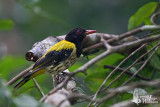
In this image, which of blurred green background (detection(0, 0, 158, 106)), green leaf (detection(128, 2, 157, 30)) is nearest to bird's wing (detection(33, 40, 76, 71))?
blurred green background (detection(0, 0, 158, 106))

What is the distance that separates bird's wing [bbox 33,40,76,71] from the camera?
354cm

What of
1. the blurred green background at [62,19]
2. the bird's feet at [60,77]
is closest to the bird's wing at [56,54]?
the bird's feet at [60,77]

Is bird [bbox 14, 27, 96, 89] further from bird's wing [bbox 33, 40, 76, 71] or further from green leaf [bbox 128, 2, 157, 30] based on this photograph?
green leaf [bbox 128, 2, 157, 30]

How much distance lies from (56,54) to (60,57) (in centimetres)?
7

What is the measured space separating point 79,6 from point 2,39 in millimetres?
2654

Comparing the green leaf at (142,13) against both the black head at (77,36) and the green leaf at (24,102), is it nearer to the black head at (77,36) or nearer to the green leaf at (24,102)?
the black head at (77,36)

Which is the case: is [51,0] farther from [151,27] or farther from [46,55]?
[151,27]

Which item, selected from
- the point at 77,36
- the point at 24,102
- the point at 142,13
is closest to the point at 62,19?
the point at 77,36

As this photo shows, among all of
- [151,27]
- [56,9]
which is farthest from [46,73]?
[56,9]

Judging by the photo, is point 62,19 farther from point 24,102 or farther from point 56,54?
point 24,102

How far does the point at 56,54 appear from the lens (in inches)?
148

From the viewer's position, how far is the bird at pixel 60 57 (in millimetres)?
3559

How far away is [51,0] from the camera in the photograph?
19.2 feet

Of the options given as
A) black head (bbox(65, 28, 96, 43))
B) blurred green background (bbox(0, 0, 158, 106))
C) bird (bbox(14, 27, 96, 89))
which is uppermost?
blurred green background (bbox(0, 0, 158, 106))
